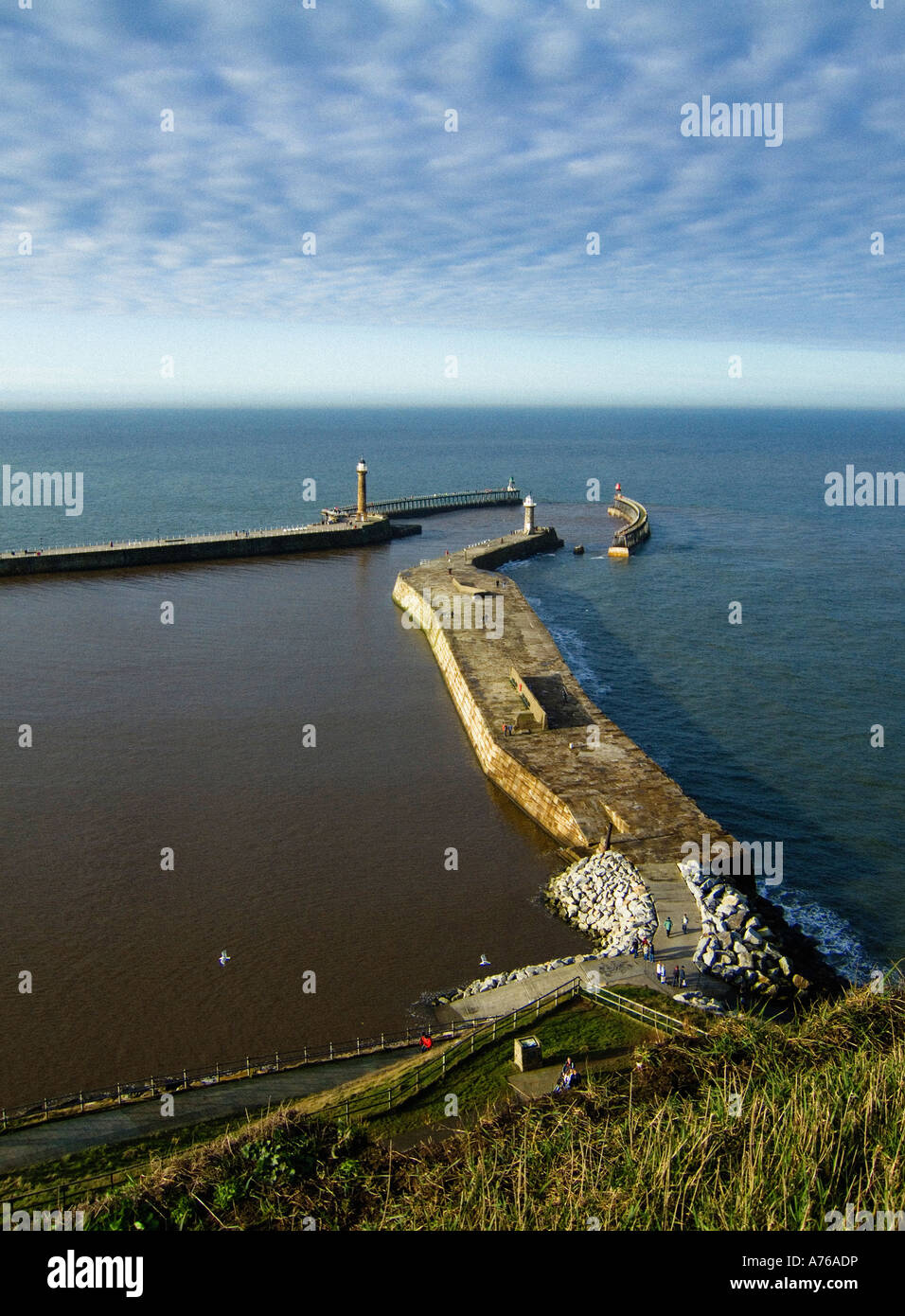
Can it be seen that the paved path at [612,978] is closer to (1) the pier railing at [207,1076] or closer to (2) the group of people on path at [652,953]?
(2) the group of people on path at [652,953]

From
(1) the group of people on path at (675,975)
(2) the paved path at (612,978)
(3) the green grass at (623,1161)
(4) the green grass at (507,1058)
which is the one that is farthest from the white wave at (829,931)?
(3) the green grass at (623,1161)

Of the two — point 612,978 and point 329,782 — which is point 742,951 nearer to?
point 612,978

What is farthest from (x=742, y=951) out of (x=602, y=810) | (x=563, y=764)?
Answer: (x=563, y=764)

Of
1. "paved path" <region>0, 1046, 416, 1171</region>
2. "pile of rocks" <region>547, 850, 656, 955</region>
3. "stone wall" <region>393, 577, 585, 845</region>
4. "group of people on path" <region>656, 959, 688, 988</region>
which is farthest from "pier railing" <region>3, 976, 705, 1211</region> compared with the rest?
"stone wall" <region>393, 577, 585, 845</region>

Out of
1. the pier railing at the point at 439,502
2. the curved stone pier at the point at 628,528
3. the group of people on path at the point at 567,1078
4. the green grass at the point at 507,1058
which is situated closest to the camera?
the green grass at the point at 507,1058

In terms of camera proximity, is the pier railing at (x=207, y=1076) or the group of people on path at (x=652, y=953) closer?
the pier railing at (x=207, y=1076)

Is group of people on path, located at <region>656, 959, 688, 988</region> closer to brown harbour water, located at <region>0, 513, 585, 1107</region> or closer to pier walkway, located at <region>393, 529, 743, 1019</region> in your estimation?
pier walkway, located at <region>393, 529, 743, 1019</region>
